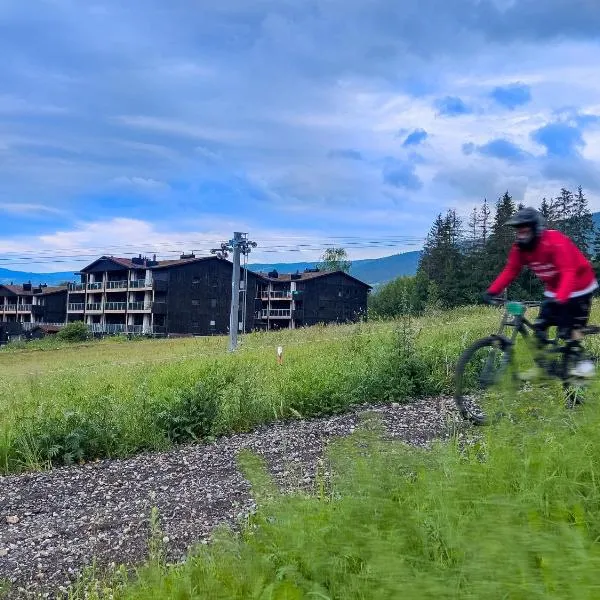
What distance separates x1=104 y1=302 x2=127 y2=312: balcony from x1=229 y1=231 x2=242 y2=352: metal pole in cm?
4252

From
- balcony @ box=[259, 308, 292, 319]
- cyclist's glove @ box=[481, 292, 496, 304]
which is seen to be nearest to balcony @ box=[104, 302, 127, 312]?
balcony @ box=[259, 308, 292, 319]

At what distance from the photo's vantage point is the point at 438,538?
9.13 ft

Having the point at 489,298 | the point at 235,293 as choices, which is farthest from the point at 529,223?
the point at 235,293

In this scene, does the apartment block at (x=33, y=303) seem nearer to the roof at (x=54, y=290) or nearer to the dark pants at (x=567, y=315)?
the roof at (x=54, y=290)

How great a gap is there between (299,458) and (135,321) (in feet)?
217

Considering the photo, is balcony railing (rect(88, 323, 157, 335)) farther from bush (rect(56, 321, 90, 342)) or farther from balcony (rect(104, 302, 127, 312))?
bush (rect(56, 321, 90, 342))

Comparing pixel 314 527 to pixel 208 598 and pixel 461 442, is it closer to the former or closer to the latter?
pixel 208 598

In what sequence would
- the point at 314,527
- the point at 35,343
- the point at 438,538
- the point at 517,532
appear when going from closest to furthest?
the point at 517,532 < the point at 438,538 < the point at 314,527 < the point at 35,343

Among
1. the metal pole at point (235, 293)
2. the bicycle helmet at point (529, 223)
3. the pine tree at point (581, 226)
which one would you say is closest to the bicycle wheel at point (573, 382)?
the bicycle helmet at point (529, 223)

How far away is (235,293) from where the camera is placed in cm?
2827

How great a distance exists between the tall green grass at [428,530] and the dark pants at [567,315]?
230 centimetres

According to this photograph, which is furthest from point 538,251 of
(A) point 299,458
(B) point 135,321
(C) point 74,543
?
(B) point 135,321

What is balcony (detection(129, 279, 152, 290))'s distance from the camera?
6571 centimetres

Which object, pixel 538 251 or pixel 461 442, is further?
pixel 538 251
